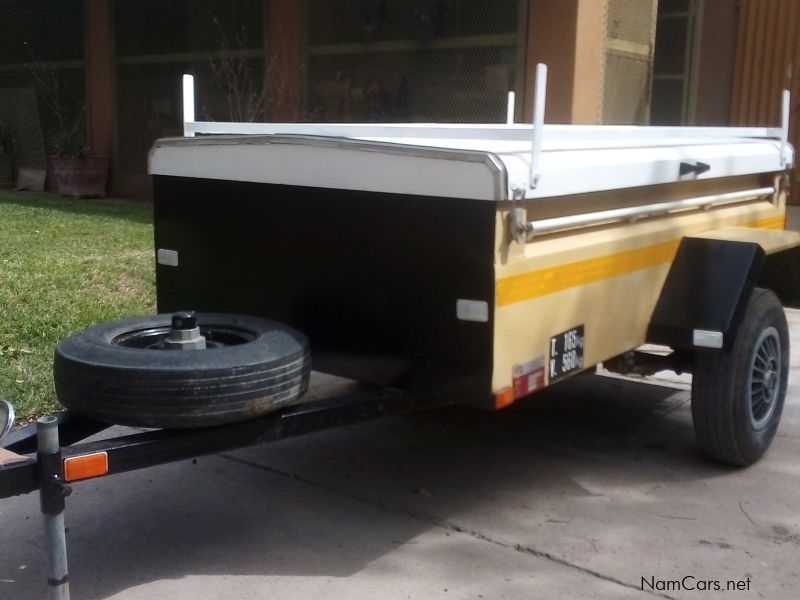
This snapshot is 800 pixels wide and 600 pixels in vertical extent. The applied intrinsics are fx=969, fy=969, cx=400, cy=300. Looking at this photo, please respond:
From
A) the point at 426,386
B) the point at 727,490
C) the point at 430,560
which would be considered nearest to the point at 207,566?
the point at 430,560

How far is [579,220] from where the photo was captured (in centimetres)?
344

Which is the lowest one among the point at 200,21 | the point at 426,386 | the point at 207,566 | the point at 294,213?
the point at 207,566

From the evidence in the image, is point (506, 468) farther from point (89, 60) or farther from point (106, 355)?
point (89, 60)

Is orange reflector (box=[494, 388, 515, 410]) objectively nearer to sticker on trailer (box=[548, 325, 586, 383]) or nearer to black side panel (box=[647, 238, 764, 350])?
sticker on trailer (box=[548, 325, 586, 383])

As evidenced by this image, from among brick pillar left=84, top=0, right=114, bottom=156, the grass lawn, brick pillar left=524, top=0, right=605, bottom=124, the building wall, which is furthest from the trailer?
brick pillar left=84, top=0, right=114, bottom=156

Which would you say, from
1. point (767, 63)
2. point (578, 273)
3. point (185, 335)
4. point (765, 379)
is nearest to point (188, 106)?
point (185, 335)

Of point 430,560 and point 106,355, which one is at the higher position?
point 106,355

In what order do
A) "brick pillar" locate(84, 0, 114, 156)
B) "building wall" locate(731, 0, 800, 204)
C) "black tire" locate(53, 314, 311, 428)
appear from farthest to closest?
"brick pillar" locate(84, 0, 114, 156)
"building wall" locate(731, 0, 800, 204)
"black tire" locate(53, 314, 311, 428)

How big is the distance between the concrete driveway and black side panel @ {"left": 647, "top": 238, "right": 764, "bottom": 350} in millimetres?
708

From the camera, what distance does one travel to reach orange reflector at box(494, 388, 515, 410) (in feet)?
10.3

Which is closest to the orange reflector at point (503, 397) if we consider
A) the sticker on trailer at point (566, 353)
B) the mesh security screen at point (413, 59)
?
the sticker on trailer at point (566, 353)

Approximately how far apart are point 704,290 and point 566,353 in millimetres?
900

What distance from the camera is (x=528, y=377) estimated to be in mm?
3279

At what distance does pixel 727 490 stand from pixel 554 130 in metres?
1.72
